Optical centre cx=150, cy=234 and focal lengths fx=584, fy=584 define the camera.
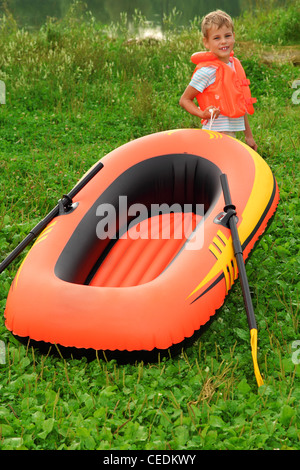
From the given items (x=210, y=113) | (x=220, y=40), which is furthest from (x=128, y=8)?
(x=210, y=113)

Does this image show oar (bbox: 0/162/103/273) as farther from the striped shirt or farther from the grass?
the striped shirt

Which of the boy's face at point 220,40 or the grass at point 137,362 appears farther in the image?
the boy's face at point 220,40

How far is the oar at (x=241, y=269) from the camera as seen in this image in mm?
2871

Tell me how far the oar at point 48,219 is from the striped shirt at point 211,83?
90 centimetres

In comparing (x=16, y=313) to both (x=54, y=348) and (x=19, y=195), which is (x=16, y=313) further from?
(x=19, y=195)

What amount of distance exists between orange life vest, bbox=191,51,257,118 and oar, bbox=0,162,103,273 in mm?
939

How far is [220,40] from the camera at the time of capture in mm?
4016

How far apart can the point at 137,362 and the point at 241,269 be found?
725 millimetres

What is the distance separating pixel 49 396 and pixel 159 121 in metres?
4.25

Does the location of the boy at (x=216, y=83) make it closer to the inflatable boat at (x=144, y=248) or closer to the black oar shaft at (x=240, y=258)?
the inflatable boat at (x=144, y=248)

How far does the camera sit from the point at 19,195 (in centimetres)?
502

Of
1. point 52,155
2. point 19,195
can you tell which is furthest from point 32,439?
point 52,155

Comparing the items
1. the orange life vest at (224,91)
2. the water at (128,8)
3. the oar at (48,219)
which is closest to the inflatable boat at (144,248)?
the oar at (48,219)

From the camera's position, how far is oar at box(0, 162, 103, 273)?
3.41m
